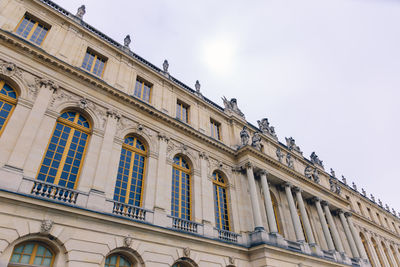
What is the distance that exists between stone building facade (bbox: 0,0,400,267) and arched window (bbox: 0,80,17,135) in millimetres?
56

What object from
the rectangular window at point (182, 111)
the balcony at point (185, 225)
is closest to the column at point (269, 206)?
the balcony at point (185, 225)

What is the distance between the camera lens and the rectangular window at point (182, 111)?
20141 millimetres

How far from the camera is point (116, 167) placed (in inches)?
549

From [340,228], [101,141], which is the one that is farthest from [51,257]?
[340,228]

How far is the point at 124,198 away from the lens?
1373 cm

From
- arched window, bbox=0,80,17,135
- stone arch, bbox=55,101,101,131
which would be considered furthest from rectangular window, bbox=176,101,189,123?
arched window, bbox=0,80,17,135

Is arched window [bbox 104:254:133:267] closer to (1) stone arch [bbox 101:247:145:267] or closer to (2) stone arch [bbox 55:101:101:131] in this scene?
(1) stone arch [bbox 101:247:145:267]

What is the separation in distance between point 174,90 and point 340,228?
23.1 metres

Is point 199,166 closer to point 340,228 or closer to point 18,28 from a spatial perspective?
point 18,28

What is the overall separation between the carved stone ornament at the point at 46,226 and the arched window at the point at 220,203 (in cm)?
1002

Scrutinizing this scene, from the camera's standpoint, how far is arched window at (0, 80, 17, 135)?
11631 millimetres

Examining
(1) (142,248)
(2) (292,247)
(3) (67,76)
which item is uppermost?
(3) (67,76)

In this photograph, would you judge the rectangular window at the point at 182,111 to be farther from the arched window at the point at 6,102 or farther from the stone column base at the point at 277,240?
the arched window at the point at 6,102

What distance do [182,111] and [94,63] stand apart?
279 inches
